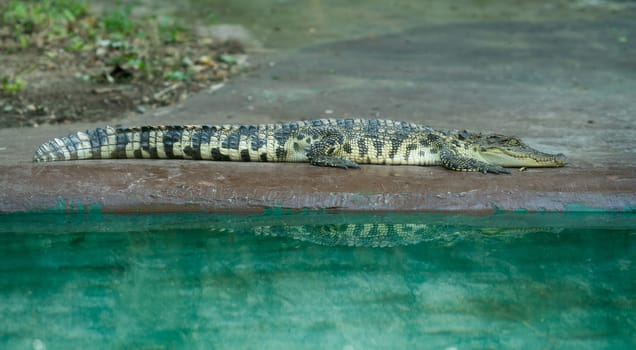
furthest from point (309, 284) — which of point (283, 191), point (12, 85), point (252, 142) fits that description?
point (12, 85)

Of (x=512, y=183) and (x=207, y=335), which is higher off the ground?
(x=512, y=183)

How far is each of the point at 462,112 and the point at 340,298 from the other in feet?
12.7

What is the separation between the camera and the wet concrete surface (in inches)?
204

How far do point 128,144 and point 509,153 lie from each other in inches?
114

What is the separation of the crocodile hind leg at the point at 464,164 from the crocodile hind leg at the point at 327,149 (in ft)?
2.25

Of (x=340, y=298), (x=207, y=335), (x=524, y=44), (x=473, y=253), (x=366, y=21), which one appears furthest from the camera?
(x=366, y=21)

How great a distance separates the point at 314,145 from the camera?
606 cm

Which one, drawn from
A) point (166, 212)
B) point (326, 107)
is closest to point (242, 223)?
point (166, 212)

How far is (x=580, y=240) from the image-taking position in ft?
16.6

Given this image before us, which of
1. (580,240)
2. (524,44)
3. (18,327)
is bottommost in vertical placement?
(18,327)

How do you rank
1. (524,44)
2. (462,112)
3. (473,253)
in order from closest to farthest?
(473,253) < (462,112) < (524,44)

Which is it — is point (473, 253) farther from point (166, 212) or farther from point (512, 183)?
point (166, 212)

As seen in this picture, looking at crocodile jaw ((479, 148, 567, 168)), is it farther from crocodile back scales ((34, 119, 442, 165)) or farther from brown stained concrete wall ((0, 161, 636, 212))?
crocodile back scales ((34, 119, 442, 165))

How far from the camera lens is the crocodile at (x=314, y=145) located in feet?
19.3
